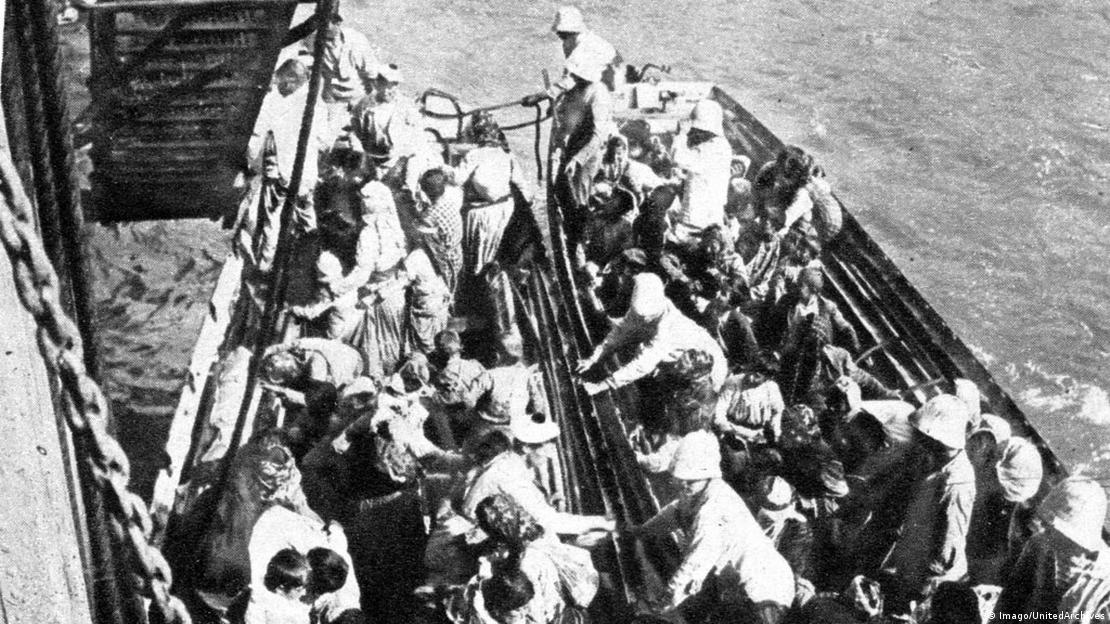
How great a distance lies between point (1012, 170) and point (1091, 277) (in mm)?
2638

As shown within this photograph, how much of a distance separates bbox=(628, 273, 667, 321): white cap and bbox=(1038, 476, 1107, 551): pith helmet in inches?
96.9

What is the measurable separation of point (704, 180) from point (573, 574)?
3.97 m

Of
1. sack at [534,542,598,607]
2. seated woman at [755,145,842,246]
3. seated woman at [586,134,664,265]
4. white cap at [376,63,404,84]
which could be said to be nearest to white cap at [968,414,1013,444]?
seated woman at [755,145,842,246]

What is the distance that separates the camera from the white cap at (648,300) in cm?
659

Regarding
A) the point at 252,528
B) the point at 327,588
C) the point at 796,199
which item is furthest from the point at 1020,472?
the point at 252,528

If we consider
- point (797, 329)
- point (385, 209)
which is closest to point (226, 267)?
point (385, 209)

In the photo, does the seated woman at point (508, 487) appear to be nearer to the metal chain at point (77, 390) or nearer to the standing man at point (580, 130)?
the metal chain at point (77, 390)

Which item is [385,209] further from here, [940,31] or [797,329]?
[940,31]

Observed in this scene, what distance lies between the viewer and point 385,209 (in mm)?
7383

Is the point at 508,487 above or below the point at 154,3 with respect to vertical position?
below

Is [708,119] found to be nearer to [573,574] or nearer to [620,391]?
[620,391]

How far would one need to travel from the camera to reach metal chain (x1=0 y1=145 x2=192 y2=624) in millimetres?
2162

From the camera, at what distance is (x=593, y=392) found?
6.60 meters

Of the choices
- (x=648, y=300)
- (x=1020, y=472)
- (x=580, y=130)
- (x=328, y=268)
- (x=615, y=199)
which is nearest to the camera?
(x=1020, y=472)
